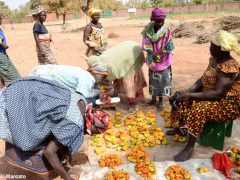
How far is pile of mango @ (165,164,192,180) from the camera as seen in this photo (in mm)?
3092

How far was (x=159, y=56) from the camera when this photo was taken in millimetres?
4809

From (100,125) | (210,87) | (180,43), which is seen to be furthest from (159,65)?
(180,43)

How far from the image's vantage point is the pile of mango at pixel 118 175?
309 cm

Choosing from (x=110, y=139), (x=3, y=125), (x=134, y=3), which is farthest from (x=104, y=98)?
(x=134, y=3)

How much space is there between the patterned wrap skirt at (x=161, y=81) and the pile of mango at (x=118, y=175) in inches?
88.7

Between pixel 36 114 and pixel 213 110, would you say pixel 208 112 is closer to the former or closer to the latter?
pixel 213 110

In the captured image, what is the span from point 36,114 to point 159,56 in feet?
9.09

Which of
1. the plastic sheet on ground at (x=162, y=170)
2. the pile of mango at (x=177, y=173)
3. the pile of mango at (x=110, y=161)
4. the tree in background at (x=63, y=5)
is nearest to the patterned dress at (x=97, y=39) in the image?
the pile of mango at (x=110, y=161)

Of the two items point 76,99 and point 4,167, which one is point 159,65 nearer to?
point 76,99

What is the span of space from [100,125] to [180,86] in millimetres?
4083

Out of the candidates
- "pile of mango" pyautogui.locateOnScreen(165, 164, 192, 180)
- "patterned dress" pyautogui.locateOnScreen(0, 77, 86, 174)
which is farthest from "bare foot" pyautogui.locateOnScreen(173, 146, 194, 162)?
"patterned dress" pyautogui.locateOnScreen(0, 77, 86, 174)

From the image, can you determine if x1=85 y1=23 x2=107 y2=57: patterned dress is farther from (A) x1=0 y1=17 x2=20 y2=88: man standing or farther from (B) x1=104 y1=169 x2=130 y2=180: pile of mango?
(B) x1=104 y1=169 x2=130 y2=180: pile of mango

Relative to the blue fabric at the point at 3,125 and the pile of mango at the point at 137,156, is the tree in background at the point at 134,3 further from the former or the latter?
the blue fabric at the point at 3,125

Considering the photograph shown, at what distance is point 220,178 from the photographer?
308cm
